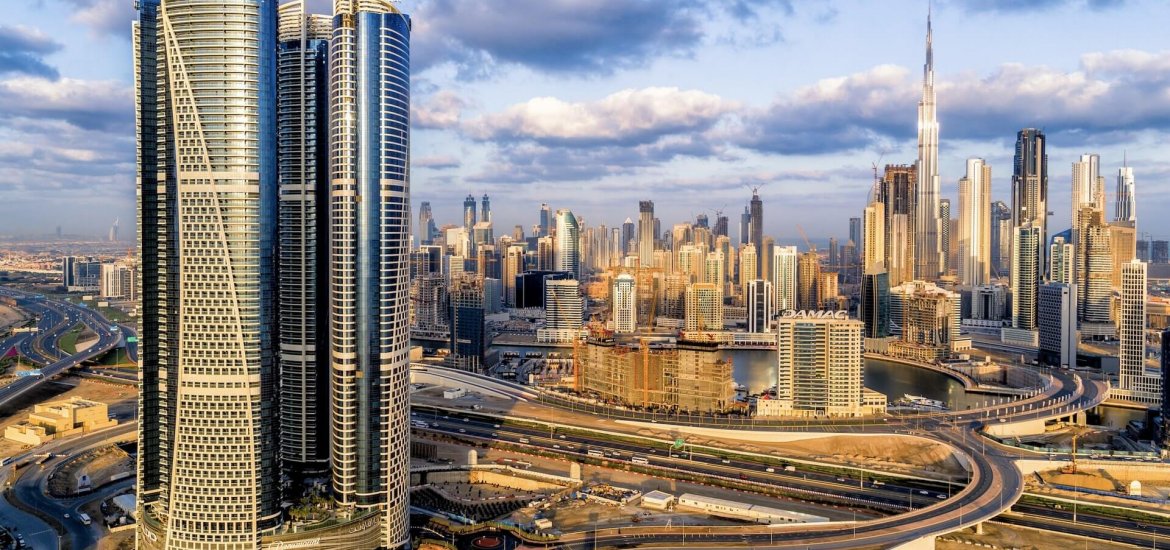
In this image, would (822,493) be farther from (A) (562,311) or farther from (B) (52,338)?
(B) (52,338)

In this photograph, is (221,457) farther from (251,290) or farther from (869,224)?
(869,224)

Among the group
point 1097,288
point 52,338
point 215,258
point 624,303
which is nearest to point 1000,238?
point 1097,288

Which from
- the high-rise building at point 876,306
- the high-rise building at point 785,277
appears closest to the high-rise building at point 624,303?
the high-rise building at point 785,277

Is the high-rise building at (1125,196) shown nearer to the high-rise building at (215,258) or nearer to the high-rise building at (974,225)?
the high-rise building at (974,225)

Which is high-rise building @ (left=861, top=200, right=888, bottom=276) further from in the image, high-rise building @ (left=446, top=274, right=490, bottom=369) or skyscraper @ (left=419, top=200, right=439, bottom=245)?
skyscraper @ (left=419, top=200, right=439, bottom=245)

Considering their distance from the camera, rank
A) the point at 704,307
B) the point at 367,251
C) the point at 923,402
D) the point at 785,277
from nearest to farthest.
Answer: the point at 367,251
the point at 923,402
the point at 704,307
the point at 785,277

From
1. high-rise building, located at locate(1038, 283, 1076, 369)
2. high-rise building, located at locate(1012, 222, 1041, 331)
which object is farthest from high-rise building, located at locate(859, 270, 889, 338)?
high-rise building, located at locate(1012, 222, 1041, 331)
